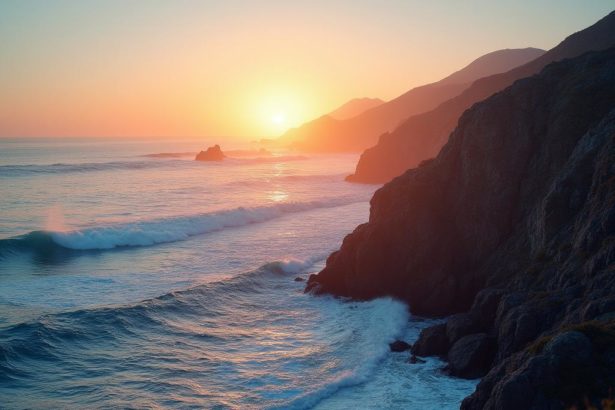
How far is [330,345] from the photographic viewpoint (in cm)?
2133

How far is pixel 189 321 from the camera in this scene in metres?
24.1

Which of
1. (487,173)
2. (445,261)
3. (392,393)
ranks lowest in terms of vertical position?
(392,393)

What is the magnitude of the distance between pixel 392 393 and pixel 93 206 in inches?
1698

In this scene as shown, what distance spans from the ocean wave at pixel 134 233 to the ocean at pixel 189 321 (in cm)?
13

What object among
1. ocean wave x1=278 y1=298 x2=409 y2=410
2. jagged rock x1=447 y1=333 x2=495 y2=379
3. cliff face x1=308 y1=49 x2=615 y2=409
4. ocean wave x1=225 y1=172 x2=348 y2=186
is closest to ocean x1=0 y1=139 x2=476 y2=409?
ocean wave x1=278 y1=298 x2=409 y2=410

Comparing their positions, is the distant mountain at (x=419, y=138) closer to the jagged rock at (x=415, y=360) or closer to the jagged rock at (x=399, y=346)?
the jagged rock at (x=399, y=346)

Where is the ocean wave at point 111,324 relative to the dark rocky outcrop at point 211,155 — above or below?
below

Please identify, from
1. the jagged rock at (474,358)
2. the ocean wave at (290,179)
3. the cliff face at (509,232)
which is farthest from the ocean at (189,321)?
the ocean wave at (290,179)

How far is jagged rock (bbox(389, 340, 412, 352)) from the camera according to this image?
20.7 metres

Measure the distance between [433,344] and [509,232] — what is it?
7.38 meters

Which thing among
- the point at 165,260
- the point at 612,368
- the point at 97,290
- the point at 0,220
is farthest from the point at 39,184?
the point at 612,368

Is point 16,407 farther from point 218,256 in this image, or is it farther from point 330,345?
point 218,256

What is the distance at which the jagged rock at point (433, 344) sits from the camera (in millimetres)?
19875

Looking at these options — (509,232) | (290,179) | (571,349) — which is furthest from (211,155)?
(571,349)
